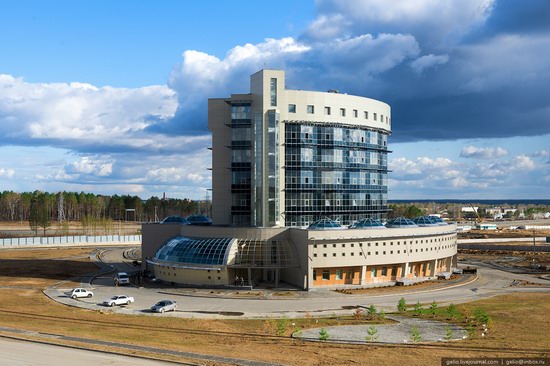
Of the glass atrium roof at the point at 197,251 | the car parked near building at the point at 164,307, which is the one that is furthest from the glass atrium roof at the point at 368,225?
the car parked near building at the point at 164,307

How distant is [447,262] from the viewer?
11256 centimetres

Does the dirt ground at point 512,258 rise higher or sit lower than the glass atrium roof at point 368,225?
lower

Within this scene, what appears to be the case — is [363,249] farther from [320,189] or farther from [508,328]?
[508,328]

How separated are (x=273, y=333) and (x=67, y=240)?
14227cm

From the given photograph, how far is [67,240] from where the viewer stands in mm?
183500

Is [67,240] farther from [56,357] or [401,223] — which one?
[56,357]

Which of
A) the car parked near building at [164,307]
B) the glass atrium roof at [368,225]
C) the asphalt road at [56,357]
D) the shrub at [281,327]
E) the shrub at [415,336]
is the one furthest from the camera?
the glass atrium roof at [368,225]

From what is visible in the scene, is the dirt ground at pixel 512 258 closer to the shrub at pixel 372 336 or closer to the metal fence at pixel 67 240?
the shrub at pixel 372 336

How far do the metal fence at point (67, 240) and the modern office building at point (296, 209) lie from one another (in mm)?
77653

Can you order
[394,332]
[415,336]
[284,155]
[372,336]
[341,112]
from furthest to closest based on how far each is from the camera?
[341,112], [284,155], [394,332], [372,336], [415,336]

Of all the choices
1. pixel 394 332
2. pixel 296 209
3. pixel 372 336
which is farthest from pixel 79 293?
pixel 394 332

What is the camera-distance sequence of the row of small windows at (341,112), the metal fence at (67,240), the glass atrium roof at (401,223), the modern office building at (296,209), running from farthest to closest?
the metal fence at (67,240)
the row of small windows at (341,112)
the glass atrium roof at (401,223)
the modern office building at (296,209)

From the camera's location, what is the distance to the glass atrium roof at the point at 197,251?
92.7 meters

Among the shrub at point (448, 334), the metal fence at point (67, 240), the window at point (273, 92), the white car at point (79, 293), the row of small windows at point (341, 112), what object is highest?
the window at point (273, 92)
